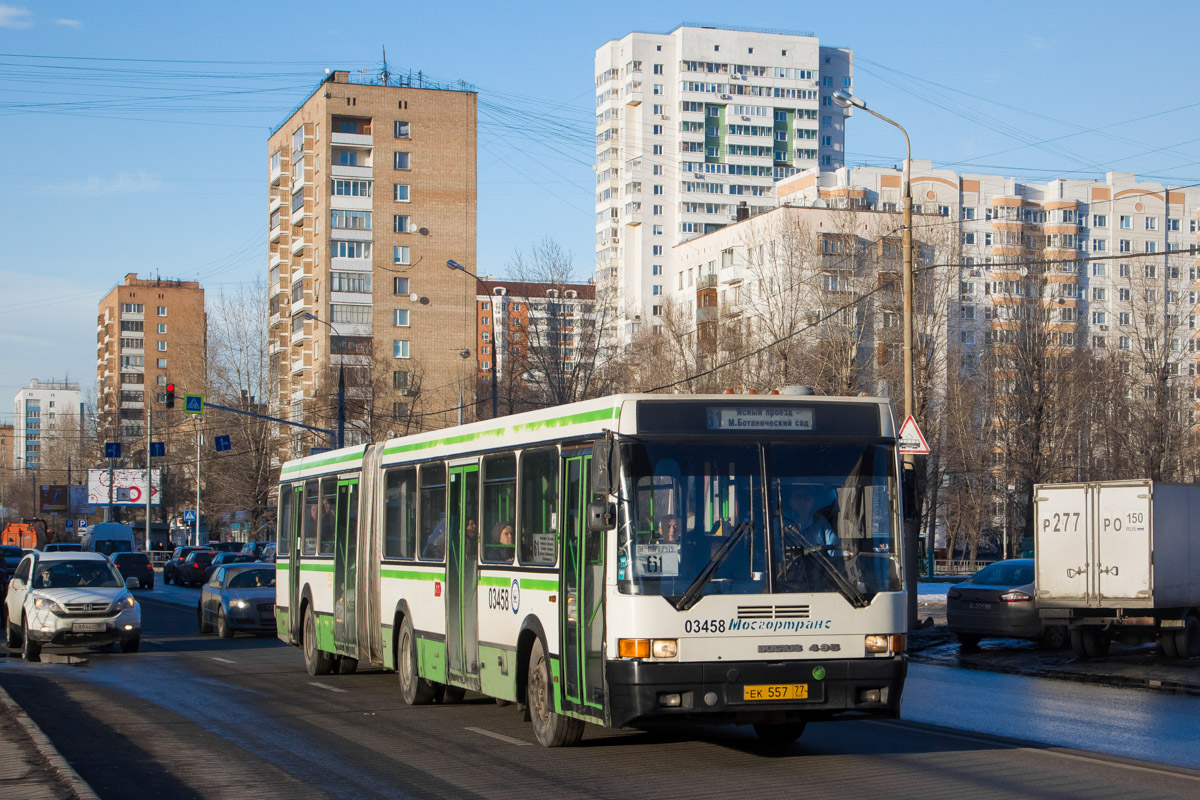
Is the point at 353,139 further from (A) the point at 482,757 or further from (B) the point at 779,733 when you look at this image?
(A) the point at 482,757

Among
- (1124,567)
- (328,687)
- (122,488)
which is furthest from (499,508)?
(122,488)

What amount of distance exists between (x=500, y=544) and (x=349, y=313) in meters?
81.9

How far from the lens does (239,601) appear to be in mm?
27391

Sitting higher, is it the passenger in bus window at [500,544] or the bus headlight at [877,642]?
the passenger in bus window at [500,544]

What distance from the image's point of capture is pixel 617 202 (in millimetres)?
153875

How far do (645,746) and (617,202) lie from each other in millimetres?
144310

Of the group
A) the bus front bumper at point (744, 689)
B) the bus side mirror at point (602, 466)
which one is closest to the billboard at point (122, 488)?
the bus side mirror at point (602, 466)

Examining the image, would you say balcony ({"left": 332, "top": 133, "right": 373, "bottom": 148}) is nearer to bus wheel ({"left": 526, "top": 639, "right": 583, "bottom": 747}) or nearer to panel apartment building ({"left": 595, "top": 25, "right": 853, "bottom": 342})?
panel apartment building ({"left": 595, "top": 25, "right": 853, "bottom": 342})

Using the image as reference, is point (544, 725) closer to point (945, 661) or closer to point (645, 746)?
point (645, 746)

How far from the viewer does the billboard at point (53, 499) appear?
11281 cm

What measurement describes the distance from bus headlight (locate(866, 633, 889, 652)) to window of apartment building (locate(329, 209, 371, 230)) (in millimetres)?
84673

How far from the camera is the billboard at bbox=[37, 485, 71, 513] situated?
11281 centimetres

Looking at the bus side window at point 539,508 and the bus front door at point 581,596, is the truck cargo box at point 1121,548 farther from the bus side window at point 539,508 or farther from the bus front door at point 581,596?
the bus front door at point 581,596

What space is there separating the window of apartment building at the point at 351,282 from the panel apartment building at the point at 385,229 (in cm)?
7
